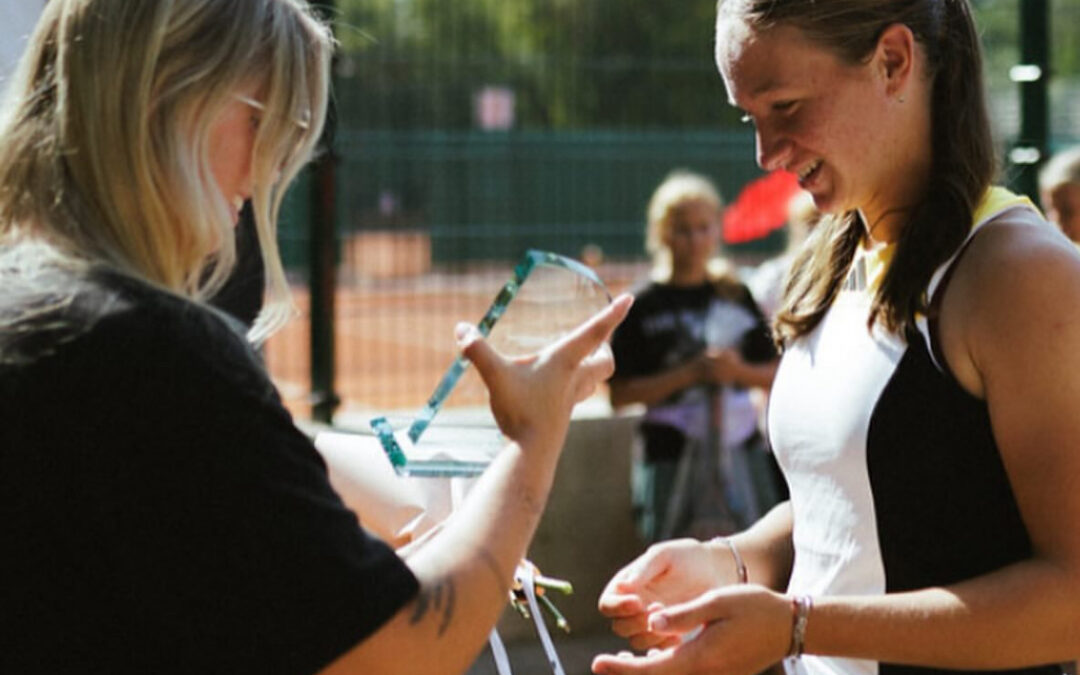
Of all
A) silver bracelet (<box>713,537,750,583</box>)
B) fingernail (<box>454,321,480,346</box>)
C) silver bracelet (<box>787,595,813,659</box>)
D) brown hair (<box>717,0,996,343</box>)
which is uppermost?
brown hair (<box>717,0,996,343</box>)

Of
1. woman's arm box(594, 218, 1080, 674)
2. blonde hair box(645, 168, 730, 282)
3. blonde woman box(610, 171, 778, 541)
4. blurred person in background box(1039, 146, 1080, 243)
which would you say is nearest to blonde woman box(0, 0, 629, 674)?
woman's arm box(594, 218, 1080, 674)

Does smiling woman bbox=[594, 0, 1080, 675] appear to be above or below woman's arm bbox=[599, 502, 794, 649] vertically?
above

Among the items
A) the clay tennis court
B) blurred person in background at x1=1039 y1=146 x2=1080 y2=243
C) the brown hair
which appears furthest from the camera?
the clay tennis court

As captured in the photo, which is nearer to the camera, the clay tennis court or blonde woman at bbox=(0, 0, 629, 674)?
blonde woman at bbox=(0, 0, 629, 674)

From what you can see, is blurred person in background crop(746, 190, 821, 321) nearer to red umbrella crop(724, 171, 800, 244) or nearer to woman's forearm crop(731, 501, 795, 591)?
red umbrella crop(724, 171, 800, 244)

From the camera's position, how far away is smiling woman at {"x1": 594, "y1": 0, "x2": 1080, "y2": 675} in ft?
5.90

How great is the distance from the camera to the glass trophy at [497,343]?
1820mm

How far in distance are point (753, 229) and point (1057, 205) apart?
4442mm

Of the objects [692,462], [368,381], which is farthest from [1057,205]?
[368,381]

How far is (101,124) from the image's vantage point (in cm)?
151

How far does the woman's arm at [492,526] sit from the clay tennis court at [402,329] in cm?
656

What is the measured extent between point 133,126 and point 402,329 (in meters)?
8.12

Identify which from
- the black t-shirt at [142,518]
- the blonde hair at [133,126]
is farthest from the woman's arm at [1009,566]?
the blonde hair at [133,126]

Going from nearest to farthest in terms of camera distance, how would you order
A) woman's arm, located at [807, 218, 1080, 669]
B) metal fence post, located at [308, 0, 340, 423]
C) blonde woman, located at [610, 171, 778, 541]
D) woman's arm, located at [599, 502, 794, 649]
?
woman's arm, located at [807, 218, 1080, 669] < woman's arm, located at [599, 502, 794, 649] < metal fence post, located at [308, 0, 340, 423] < blonde woman, located at [610, 171, 778, 541]
